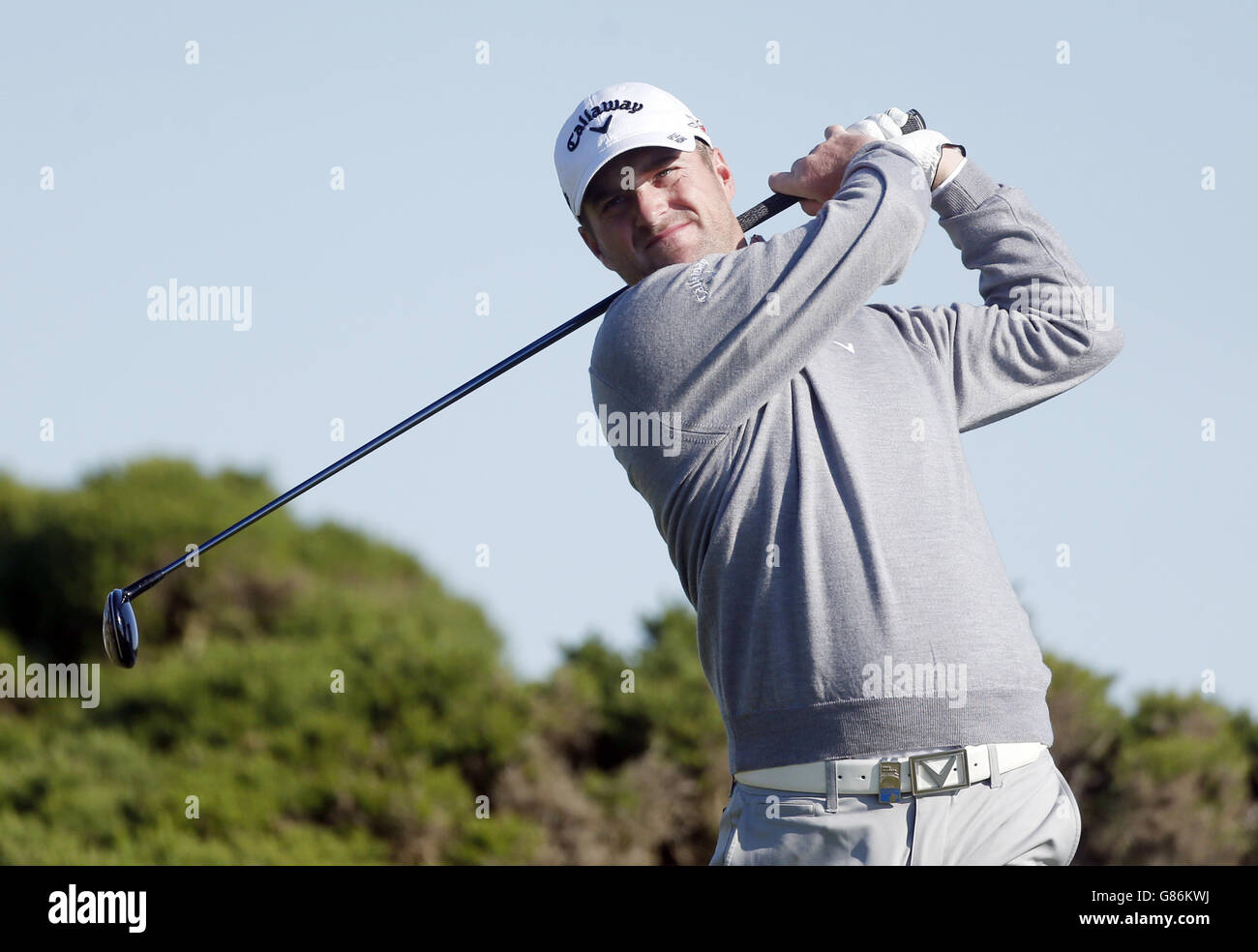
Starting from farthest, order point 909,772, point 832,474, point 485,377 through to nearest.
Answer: point 485,377
point 832,474
point 909,772

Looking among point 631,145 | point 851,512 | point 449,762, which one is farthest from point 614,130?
point 449,762

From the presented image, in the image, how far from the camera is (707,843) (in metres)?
7.77

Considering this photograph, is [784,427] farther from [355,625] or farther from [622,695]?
[355,625]

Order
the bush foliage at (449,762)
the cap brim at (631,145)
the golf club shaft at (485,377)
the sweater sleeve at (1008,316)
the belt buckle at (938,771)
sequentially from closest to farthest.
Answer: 1. the belt buckle at (938,771)
2. the sweater sleeve at (1008,316)
3. the cap brim at (631,145)
4. the golf club shaft at (485,377)
5. the bush foliage at (449,762)

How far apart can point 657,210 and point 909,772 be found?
0.97 m

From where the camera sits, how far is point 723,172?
102 inches

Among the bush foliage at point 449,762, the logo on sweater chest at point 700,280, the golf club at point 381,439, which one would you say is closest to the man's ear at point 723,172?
the golf club at point 381,439

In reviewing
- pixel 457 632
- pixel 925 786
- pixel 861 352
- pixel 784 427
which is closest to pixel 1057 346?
pixel 861 352

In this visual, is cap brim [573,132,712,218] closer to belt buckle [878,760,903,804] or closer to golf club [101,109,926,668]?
golf club [101,109,926,668]

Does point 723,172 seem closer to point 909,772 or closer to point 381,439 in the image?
point 381,439

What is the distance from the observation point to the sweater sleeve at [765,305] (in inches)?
79.4

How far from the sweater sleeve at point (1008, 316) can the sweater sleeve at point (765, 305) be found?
0.69 feet

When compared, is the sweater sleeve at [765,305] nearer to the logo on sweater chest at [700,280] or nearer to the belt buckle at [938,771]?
the logo on sweater chest at [700,280]

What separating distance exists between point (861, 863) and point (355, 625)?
9488 millimetres
